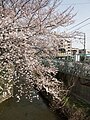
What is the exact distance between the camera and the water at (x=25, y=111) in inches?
567

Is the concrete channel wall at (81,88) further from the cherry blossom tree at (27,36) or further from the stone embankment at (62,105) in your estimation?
the cherry blossom tree at (27,36)

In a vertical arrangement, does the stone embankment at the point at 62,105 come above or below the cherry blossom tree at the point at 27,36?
below

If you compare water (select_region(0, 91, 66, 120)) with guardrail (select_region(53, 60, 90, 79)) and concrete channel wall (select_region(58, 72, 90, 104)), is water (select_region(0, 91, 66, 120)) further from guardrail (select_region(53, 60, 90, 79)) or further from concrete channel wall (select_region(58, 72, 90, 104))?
guardrail (select_region(53, 60, 90, 79))

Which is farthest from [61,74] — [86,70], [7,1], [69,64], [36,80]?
[7,1]

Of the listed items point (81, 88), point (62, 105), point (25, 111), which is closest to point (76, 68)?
point (81, 88)

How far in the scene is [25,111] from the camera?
15.7 metres

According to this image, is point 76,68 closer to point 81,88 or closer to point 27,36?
point 81,88

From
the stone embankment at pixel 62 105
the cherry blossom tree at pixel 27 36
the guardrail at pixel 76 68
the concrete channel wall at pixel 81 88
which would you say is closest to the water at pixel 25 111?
the stone embankment at pixel 62 105

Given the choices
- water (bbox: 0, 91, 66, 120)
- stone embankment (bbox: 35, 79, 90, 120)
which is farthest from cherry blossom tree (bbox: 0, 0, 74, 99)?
water (bbox: 0, 91, 66, 120)

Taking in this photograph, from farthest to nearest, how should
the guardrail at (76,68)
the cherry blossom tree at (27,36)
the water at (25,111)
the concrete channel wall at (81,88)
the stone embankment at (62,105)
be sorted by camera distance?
the guardrail at (76,68)
the concrete channel wall at (81,88)
the water at (25,111)
the stone embankment at (62,105)
the cherry blossom tree at (27,36)

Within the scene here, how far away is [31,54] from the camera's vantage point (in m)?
7.77

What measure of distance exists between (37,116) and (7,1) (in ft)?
28.1

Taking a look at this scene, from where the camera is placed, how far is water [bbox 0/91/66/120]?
1441 cm

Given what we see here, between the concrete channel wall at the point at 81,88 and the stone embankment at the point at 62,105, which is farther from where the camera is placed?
the concrete channel wall at the point at 81,88
